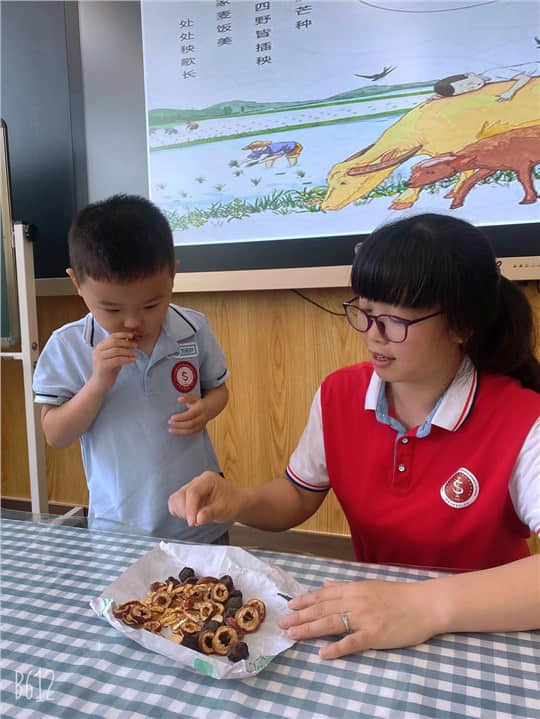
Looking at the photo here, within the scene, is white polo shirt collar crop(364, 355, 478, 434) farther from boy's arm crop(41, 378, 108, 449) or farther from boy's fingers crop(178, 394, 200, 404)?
boy's arm crop(41, 378, 108, 449)

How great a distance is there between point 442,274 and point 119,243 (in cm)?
53

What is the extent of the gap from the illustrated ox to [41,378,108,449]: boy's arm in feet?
3.65

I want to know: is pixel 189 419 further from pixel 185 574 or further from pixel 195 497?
pixel 185 574

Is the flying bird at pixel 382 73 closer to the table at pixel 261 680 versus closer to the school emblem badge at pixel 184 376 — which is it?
the school emblem badge at pixel 184 376

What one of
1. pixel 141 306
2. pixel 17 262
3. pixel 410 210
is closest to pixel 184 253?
pixel 17 262

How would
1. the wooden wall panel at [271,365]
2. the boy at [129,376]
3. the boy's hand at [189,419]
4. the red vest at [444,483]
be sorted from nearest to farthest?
the red vest at [444,483], the boy at [129,376], the boy's hand at [189,419], the wooden wall panel at [271,365]

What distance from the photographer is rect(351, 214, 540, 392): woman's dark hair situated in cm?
73

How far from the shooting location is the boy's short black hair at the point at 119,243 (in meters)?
0.89

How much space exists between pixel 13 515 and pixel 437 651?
0.70 metres

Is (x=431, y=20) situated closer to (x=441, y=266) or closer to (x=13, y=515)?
(x=441, y=266)

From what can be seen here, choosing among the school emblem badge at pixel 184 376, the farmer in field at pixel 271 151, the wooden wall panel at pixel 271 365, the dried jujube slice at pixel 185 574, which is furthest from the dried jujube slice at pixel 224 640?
the farmer in field at pixel 271 151

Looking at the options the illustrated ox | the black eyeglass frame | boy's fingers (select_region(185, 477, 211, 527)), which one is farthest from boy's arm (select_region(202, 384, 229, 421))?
the illustrated ox

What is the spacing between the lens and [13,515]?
88cm

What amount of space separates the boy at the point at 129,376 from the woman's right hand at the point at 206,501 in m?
0.21
